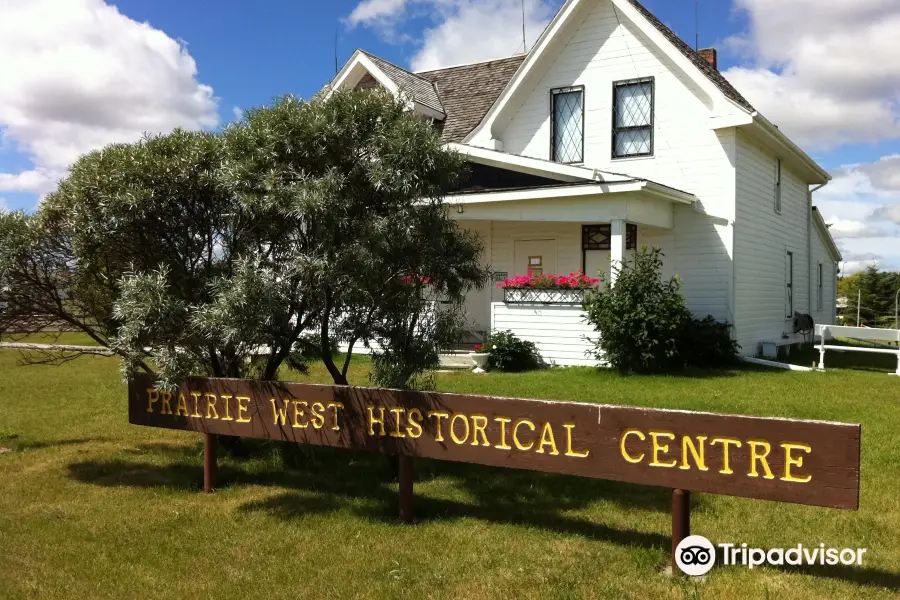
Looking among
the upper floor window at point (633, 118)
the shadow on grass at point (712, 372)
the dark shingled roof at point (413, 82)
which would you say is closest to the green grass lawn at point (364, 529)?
the shadow on grass at point (712, 372)

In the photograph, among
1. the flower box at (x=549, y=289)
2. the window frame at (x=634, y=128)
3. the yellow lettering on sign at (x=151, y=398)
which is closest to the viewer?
the yellow lettering on sign at (x=151, y=398)

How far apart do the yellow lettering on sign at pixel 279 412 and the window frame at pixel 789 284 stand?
625 inches

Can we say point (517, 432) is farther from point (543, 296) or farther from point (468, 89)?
point (468, 89)

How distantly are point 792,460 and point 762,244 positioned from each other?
13.5 metres

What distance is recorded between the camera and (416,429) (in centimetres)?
516

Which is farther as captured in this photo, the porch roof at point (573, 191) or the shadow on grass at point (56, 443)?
the porch roof at point (573, 191)

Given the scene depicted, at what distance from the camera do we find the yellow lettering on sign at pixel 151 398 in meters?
6.53

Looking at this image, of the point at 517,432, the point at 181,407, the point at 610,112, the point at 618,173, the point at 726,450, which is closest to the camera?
the point at 726,450

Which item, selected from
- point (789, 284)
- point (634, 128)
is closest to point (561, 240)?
point (634, 128)

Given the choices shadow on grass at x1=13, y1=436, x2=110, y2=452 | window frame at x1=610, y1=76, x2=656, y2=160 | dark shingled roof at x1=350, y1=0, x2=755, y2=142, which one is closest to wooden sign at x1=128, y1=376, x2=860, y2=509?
shadow on grass at x1=13, y1=436, x2=110, y2=452

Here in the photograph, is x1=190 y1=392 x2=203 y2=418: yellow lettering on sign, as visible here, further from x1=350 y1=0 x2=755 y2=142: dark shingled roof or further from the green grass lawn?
x1=350 y1=0 x2=755 y2=142: dark shingled roof

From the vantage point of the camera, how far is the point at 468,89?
18812 mm

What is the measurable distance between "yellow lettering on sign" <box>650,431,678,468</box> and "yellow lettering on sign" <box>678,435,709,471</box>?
0.20ft

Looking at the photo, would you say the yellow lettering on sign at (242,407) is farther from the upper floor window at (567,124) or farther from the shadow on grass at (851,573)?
the upper floor window at (567,124)
